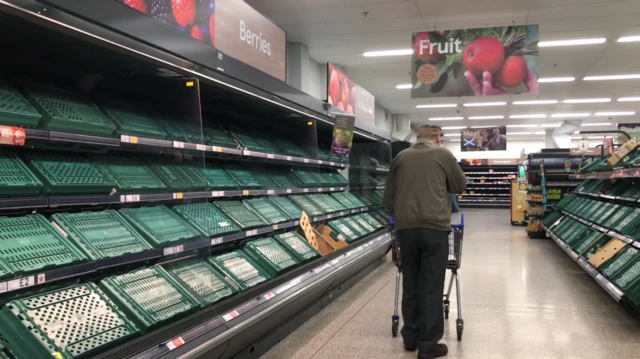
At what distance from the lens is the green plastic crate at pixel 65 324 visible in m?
1.96

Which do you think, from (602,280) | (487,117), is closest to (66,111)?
(602,280)

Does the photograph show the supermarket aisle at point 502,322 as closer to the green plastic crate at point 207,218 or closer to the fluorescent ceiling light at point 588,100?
the green plastic crate at point 207,218

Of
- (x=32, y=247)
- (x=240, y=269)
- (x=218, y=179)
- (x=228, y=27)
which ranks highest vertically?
(x=228, y=27)

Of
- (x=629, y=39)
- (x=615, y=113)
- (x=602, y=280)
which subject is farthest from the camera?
(x=615, y=113)

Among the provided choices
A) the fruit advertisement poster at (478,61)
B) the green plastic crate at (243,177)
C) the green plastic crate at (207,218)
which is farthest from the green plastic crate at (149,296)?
the fruit advertisement poster at (478,61)

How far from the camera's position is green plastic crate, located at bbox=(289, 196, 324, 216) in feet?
17.6

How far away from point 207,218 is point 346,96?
14.9 ft

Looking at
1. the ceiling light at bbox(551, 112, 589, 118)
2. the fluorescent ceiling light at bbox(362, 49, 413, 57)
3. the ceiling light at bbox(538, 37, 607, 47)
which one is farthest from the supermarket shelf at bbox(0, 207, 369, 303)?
the ceiling light at bbox(551, 112, 589, 118)

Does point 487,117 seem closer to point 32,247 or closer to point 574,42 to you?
point 574,42

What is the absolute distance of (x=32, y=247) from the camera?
2225mm

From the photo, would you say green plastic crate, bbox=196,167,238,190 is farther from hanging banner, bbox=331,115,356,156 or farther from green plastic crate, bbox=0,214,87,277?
hanging banner, bbox=331,115,356,156

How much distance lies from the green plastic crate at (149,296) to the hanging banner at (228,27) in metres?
1.54

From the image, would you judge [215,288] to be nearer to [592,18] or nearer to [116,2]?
[116,2]

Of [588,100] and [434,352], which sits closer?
[434,352]
